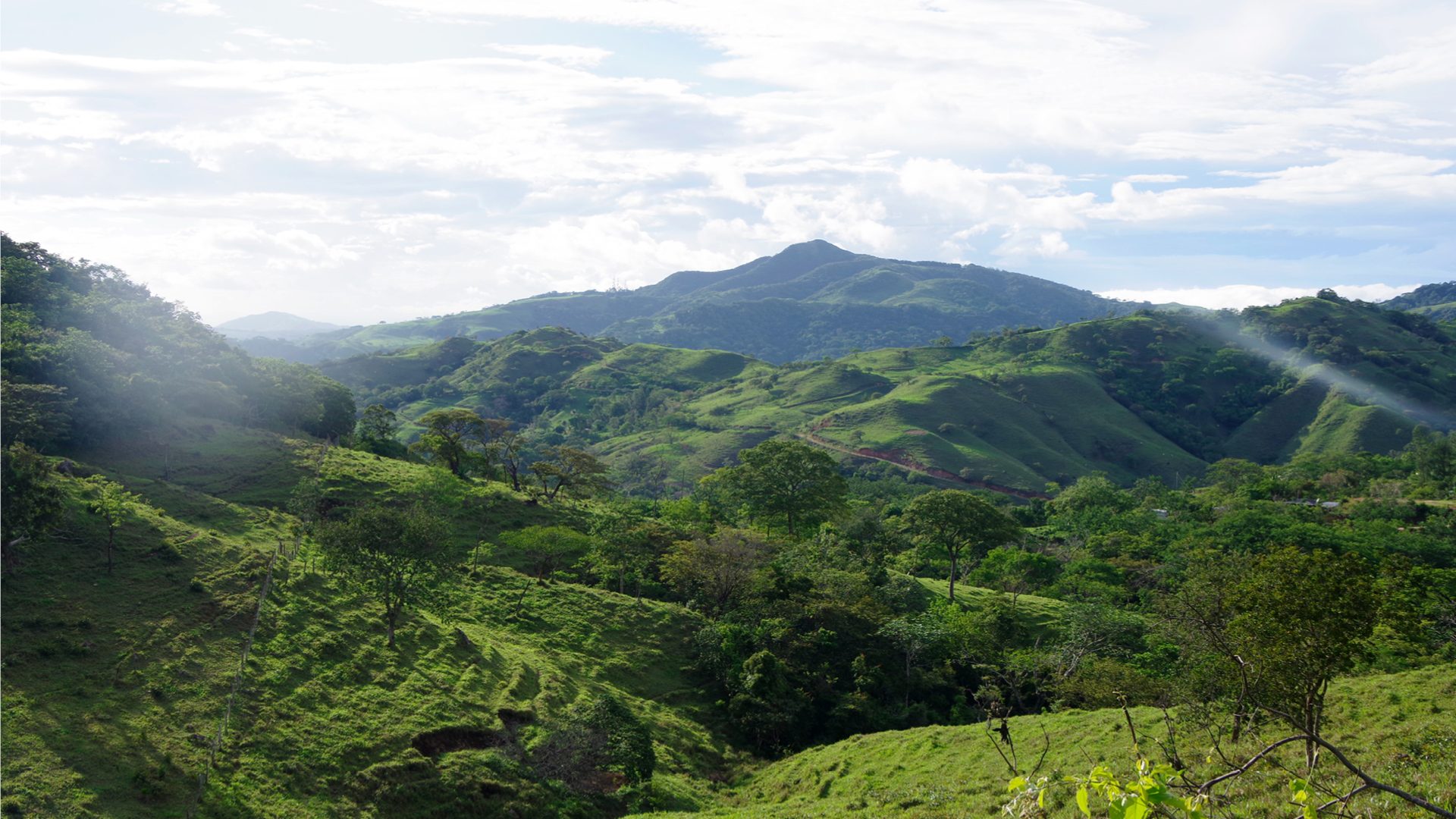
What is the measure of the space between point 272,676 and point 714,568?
2616 cm

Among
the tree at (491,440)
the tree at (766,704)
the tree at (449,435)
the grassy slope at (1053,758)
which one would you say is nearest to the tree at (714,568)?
the tree at (766,704)

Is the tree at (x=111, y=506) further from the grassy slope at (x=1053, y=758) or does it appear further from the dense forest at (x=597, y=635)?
the grassy slope at (x=1053, y=758)

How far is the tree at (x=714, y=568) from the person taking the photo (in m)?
51.2

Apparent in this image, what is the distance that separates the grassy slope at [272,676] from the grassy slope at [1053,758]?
16.5 feet

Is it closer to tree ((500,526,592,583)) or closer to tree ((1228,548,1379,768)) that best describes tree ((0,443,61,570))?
tree ((500,526,592,583))

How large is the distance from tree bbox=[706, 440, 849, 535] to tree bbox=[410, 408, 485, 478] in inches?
977

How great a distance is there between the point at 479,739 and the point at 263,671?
9.49 meters

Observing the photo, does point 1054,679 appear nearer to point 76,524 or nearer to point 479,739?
point 479,739

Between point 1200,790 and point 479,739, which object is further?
point 479,739

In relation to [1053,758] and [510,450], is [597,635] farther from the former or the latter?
[510,450]

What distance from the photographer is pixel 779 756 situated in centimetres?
3962

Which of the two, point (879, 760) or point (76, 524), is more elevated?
point (76, 524)

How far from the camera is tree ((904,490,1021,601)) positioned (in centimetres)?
5931

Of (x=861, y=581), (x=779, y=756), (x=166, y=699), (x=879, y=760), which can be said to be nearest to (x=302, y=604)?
(x=166, y=699)
